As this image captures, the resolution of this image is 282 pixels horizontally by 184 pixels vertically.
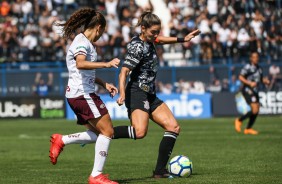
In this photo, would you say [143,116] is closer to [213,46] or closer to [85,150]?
[85,150]

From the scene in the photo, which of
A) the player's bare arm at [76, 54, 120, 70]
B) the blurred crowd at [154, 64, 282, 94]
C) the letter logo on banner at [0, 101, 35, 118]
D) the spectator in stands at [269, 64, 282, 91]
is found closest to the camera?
the player's bare arm at [76, 54, 120, 70]

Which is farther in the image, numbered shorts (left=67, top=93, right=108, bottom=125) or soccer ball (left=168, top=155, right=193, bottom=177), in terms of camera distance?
soccer ball (left=168, top=155, right=193, bottom=177)

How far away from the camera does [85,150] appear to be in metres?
17.6

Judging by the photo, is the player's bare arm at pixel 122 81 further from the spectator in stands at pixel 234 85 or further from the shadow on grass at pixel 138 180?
the spectator in stands at pixel 234 85

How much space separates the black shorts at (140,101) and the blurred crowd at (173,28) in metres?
21.4

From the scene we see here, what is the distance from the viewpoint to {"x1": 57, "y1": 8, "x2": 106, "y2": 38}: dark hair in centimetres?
1004

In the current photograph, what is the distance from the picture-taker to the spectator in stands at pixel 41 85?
33.8m

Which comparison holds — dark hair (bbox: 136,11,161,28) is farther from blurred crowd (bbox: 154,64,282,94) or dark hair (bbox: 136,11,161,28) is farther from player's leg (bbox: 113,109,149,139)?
blurred crowd (bbox: 154,64,282,94)

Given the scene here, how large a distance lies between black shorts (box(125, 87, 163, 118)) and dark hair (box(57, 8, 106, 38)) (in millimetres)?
1572

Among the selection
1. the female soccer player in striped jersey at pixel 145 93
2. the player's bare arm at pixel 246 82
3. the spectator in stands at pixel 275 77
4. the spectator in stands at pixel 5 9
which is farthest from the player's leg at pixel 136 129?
the spectator in stands at pixel 5 9


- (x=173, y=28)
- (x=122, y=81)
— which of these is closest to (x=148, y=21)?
(x=122, y=81)

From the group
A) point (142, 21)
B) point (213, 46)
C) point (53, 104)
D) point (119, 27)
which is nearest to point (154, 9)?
point (119, 27)

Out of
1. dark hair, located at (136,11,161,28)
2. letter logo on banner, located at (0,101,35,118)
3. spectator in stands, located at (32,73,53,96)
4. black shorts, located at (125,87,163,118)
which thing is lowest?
letter logo on banner, located at (0,101,35,118)

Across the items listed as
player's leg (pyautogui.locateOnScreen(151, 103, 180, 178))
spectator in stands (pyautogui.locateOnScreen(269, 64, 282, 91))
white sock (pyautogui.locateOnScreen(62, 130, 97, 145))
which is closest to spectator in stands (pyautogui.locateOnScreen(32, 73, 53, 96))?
spectator in stands (pyautogui.locateOnScreen(269, 64, 282, 91))
